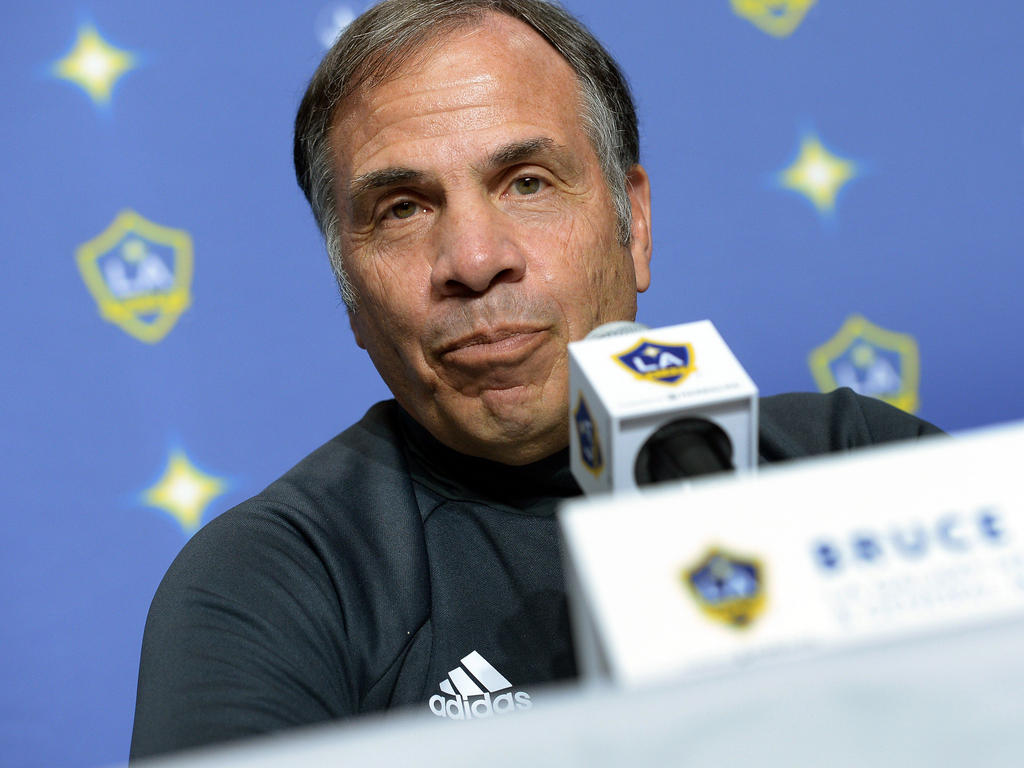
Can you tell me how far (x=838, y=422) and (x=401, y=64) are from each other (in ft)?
2.06

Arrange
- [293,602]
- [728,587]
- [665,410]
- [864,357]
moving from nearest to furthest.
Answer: [728,587] < [665,410] < [293,602] < [864,357]

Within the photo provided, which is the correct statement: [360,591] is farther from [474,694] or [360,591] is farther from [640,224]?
[640,224]

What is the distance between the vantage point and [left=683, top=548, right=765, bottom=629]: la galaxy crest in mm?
423

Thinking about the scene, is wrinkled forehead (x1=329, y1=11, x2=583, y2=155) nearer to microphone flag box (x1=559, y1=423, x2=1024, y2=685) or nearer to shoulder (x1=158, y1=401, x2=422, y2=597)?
shoulder (x1=158, y1=401, x2=422, y2=597)

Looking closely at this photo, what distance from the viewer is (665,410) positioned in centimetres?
56

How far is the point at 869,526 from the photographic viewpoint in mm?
449

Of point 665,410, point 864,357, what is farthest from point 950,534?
point 864,357

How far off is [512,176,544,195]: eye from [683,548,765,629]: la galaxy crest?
0.73 meters

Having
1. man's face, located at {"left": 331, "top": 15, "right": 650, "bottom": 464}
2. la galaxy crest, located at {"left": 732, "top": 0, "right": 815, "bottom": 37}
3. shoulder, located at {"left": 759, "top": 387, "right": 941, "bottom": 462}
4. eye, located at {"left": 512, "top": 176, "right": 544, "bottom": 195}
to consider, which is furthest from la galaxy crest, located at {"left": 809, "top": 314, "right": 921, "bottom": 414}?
eye, located at {"left": 512, "top": 176, "right": 544, "bottom": 195}

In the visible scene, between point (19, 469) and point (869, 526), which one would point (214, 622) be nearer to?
point (869, 526)

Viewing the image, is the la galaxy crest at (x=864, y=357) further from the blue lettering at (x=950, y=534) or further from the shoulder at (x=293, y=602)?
the blue lettering at (x=950, y=534)

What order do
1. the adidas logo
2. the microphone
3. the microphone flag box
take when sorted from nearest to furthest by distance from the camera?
the microphone flag box
the microphone
the adidas logo

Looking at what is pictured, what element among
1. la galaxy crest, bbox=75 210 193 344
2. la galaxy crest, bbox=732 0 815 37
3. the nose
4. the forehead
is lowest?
the nose

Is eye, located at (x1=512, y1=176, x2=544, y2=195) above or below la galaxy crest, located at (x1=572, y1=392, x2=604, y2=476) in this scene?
above
